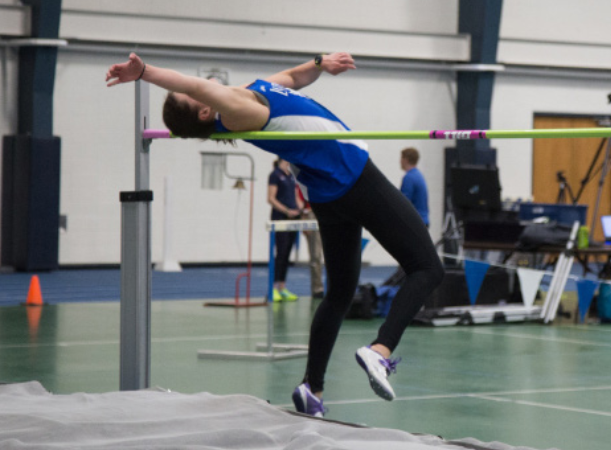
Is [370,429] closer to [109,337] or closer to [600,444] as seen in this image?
[600,444]

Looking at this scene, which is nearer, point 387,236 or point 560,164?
point 387,236

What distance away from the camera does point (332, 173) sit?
15.0 feet

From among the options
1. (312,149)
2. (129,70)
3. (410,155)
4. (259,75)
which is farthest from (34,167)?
(312,149)

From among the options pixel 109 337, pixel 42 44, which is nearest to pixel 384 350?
pixel 109 337

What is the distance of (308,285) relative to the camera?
14453 mm

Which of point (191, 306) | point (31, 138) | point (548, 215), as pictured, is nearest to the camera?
point (191, 306)

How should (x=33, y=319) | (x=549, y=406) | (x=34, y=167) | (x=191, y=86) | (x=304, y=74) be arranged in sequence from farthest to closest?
1. (x=34, y=167)
2. (x=33, y=319)
3. (x=549, y=406)
4. (x=304, y=74)
5. (x=191, y=86)

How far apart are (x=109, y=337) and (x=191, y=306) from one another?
8.48 ft

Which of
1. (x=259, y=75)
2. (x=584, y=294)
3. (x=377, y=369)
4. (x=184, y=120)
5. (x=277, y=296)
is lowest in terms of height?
(x=277, y=296)

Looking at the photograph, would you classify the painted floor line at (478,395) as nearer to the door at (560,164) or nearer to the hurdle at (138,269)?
the hurdle at (138,269)

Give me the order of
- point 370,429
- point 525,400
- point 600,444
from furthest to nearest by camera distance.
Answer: point 525,400 → point 600,444 → point 370,429

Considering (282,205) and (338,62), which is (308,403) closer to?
(338,62)

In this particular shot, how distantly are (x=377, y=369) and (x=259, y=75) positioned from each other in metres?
13.6

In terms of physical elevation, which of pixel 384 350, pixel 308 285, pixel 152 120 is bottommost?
pixel 308 285
